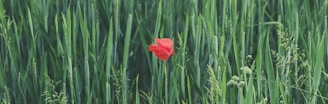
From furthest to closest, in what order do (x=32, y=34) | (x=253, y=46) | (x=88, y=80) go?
(x=253, y=46)
(x=32, y=34)
(x=88, y=80)

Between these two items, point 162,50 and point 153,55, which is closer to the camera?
point 162,50

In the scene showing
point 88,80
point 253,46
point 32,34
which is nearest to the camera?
point 88,80

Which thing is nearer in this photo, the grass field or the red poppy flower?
the red poppy flower

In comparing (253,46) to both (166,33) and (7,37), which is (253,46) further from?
(7,37)

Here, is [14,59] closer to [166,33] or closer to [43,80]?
[43,80]

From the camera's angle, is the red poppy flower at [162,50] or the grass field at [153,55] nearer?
the red poppy flower at [162,50]

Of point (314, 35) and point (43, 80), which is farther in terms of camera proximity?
point (314, 35)

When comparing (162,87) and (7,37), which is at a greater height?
(7,37)

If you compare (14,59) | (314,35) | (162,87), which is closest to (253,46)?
(314,35)
